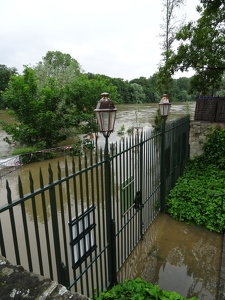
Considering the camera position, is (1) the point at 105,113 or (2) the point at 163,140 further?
(2) the point at 163,140

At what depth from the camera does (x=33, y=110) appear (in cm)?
1375

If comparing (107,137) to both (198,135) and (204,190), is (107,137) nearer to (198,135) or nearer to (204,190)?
(204,190)

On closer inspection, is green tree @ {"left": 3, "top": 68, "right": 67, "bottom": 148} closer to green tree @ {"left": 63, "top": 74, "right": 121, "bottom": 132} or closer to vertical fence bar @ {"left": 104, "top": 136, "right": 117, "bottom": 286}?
green tree @ {"left": 63, "top": 74, "right": 121, "bottom": 132}

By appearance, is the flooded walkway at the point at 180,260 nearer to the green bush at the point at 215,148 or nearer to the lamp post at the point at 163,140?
the lamp post at the point at 163,140

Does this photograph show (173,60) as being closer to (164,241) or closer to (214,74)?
(214,74)

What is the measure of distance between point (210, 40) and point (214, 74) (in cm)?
177

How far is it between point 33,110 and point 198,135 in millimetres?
10100

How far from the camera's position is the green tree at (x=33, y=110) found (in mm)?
13289

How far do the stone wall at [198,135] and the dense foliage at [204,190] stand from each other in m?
0.23

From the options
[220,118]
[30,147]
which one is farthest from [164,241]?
[30,147]

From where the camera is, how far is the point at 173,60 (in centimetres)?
1184

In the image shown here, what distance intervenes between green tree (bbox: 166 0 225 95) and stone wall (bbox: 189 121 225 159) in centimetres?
365

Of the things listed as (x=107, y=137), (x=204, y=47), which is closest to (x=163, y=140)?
(x=107, y=137)

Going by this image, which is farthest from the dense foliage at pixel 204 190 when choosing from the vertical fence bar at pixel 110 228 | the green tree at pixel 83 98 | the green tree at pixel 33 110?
the green tree at pixel 33 110
